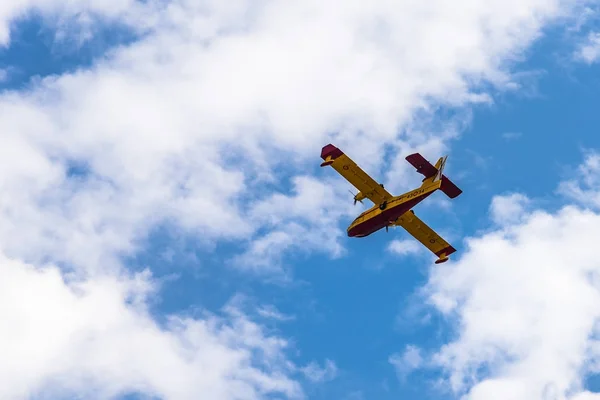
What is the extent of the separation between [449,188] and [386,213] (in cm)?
564

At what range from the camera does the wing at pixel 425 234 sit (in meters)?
101

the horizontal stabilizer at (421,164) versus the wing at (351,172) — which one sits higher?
the wing at (351,172)

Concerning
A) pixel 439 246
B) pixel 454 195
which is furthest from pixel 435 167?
pixel 439 246

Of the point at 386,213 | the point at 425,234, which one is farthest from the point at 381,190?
the point at 425,234

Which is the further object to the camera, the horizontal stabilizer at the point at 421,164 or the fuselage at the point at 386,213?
the horizontal stabilizer at the point at 421,164

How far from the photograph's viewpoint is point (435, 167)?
93.1 metres

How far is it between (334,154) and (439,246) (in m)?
15.0

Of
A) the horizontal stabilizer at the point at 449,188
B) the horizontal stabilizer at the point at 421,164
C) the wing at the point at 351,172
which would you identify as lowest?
the horizontal stabilizer at the point at 449,188

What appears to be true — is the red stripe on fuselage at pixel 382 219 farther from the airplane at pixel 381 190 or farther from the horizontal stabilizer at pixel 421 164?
the horizontal stabilizer at pixel 421 164

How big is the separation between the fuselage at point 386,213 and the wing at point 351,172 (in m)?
1.13

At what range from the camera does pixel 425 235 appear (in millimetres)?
102875

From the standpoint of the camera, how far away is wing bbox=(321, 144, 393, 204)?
95312mm

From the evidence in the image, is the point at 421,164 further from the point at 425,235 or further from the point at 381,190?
the point at 425,235

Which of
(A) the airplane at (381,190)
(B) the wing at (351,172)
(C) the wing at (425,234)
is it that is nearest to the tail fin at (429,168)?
(A) the airplane at (381,190)
